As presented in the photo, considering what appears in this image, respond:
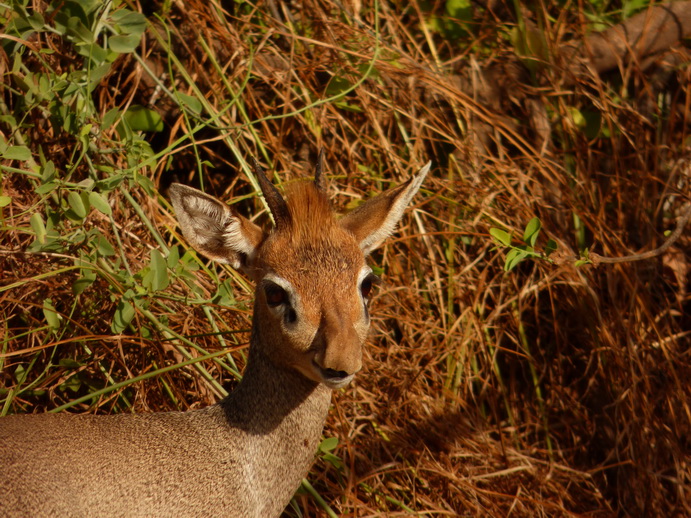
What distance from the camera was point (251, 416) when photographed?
2.21m

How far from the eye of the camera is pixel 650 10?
3.61 meters

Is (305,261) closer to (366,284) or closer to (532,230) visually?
(366,284)

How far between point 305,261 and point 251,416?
43cm

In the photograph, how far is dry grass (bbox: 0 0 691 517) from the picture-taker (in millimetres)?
2922

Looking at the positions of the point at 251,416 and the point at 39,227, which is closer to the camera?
the point at 251,416

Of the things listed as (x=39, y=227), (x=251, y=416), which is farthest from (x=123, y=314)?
(x=251, y=416)

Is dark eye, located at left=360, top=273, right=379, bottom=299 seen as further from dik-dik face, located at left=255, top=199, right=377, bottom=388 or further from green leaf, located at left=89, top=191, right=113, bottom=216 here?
green leaf, located at left=89, top=191, right=113, bottom=216

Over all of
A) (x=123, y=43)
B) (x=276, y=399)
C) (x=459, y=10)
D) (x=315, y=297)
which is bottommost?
(x=276, y=399)

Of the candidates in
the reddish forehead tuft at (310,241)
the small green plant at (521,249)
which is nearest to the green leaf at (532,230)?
the small green plant at (521,249)

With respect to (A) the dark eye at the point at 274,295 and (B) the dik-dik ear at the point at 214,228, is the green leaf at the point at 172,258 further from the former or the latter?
(A) the dark eye at the point at 274,295

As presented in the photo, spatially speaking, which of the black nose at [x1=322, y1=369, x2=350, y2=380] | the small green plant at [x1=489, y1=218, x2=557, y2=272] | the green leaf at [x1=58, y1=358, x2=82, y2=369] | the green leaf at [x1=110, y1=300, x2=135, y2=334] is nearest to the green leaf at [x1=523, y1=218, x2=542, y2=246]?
the small green plant at [x1=489, y1=218, x2=557, y2=272]

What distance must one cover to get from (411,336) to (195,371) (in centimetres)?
85

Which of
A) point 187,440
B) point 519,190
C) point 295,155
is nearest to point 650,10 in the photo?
point 519,190

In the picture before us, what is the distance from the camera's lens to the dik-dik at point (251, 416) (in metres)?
1.99
